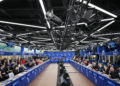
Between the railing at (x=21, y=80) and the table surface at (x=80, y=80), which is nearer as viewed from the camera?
the railing at (x=21, y=80)

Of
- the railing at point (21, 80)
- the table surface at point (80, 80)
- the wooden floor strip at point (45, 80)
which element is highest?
the railing at point (21, 80)

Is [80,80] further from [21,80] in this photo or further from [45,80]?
[21,80]

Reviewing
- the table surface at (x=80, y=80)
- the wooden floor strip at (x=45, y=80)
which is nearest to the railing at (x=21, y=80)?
the wooden floor strip at (x=45, y=80)

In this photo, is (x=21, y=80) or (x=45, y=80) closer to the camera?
(x=21, y=80)

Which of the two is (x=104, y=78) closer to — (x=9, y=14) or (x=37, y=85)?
(x=37, y=85)

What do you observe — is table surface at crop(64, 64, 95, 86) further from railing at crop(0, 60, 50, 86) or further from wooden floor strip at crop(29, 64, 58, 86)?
railing at crop(0, 60, 50, 86)

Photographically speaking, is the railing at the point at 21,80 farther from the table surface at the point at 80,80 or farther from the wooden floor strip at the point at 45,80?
the table surface at the point at 80,80

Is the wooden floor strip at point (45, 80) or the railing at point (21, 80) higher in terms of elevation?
the railing at point (21, 80)

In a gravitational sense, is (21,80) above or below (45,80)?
above

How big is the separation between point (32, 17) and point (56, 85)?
4.75 meters

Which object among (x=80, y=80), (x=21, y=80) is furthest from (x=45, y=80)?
(x=21, y=80)

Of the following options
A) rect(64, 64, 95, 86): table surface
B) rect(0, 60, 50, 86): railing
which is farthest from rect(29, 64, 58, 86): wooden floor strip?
rect(64, 64, 95, 86): table surface

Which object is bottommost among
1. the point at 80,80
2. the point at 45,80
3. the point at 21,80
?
the point at 80,80

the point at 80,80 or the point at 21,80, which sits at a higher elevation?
the point at 21,80
